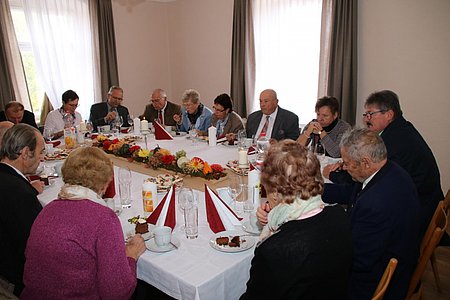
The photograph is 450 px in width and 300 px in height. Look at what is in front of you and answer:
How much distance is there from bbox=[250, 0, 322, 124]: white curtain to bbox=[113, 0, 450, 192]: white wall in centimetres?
64

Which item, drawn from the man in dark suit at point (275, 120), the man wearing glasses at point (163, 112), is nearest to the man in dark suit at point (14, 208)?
the man in dark suit at point (275, 120)

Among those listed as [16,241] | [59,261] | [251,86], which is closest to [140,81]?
[251,86]

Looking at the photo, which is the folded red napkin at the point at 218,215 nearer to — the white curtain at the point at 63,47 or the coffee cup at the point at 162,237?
the coffee cup at the point at 162,237

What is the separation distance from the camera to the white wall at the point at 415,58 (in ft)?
13.4

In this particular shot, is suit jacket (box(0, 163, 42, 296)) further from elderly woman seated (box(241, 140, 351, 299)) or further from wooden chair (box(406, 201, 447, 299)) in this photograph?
wooden chair (box(406, 201, 447, 299))

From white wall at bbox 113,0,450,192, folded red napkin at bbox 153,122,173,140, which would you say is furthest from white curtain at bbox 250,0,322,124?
folded red napkin at bbox 153,122,173,140

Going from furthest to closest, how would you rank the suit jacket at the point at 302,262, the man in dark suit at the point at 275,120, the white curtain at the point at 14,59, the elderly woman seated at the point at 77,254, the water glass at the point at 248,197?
1. the white curtain at the point at 14,59
2. the man in dark suit at the point at 275,120
3. the water glass at the point at 248,197
4. the elderly woman seated at the point at 77,254
5. the suit jacket at the point at 302,262

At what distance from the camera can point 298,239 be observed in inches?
47.7

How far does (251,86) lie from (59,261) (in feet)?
16.5

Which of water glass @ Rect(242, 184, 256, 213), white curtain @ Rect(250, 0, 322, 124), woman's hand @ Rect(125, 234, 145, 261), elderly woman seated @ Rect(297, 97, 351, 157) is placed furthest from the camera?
white curtain @ Rect(250, 0, 322, 124)

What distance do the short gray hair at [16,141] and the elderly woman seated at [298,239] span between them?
1390 millimetres

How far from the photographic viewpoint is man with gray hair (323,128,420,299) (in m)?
1.63

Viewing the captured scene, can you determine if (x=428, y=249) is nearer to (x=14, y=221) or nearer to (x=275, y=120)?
(x=14, y=221)

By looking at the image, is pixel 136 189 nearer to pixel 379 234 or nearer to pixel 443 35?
pixel 379 234
